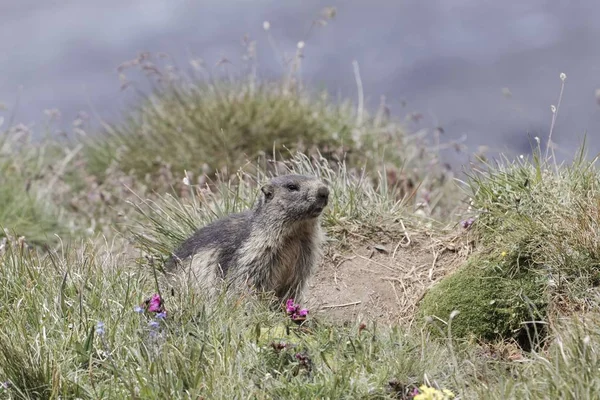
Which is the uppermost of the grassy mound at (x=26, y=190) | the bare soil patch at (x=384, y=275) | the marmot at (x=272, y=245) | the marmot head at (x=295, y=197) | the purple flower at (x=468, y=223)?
the marmot head at (x=295, y=197)

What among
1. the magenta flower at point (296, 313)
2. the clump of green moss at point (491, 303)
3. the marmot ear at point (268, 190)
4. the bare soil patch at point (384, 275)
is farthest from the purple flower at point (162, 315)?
the clump of green moss at point (491, 303)

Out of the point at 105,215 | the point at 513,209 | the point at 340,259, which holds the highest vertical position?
the point at 513,209

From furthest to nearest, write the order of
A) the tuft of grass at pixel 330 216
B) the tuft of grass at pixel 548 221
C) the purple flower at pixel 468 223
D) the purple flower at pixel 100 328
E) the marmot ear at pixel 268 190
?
the tuft of grass at pixel 330 216
the purple flower at pixel 468 223
the marmot ear at pixel 268 190
the tuft of grass at pixel 548 221
the purple flower at pixel 100 328

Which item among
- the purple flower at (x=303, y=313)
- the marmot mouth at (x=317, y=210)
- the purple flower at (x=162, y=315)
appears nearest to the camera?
the purple flower at (x=162, y=315)

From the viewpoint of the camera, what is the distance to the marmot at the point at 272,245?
673 cm

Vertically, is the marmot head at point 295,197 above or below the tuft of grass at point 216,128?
above

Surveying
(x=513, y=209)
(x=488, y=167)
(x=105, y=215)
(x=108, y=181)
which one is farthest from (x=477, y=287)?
(x=108, y=181)

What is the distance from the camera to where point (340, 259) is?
314 inches

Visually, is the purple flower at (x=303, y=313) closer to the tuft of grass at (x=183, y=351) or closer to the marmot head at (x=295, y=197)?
the tuft of grass at (x=183, y=351)

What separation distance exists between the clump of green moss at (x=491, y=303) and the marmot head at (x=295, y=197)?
4.07 ft

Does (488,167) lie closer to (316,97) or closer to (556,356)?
(556,356)

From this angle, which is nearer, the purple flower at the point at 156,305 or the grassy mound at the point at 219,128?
the purple flower at the point at 156,305

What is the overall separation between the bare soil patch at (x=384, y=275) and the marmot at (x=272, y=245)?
0.44 m

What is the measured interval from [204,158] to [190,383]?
951 centimetres
